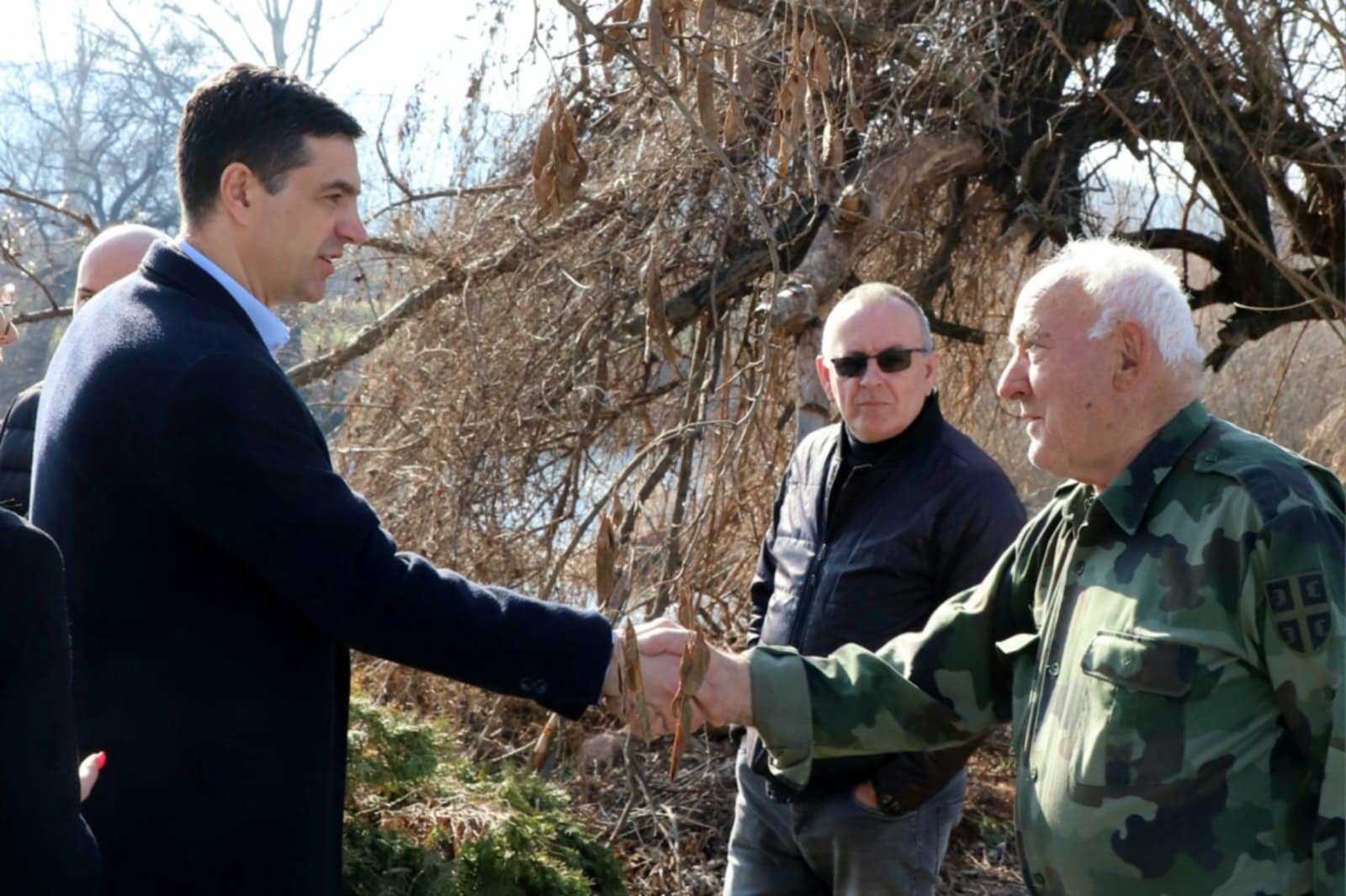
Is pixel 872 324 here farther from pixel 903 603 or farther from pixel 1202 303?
pixel 1202 303

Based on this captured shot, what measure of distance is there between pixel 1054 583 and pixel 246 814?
141 cm

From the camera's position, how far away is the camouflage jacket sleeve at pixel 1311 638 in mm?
1989

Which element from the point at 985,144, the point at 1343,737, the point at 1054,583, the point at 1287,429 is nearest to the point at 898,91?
the point at 985,144

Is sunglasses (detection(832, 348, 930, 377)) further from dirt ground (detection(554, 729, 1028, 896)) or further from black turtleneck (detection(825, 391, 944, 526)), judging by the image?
dirt ground (detection(554, 729, 1028, 896))

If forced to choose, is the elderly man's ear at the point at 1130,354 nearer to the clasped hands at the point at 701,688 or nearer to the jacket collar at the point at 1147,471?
the jacket collar at the point at 1147,471

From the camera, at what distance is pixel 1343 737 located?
1.98m

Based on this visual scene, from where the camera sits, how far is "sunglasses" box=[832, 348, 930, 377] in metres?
3.54

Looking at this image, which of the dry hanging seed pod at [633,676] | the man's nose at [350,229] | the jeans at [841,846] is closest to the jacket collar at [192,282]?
the man's nose at [350,229]

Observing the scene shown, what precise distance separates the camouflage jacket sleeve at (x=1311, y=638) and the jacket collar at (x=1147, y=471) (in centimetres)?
22

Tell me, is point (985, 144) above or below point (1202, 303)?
above

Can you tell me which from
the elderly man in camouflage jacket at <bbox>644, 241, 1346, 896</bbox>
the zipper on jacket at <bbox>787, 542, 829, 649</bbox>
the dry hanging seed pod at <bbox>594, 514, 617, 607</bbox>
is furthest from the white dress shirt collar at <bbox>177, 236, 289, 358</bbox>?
the zipper on jacket at <bbox>787, 542, 829, 649</bbox>

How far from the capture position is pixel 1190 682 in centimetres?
212

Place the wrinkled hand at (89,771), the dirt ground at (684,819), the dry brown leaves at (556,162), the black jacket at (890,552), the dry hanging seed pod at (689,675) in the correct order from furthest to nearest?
1. the dirt ground at (684,819)
2. the black jacket at (890,552)
3. the dry brown leaves at (556,162)
4. the dry hanging seed pod at (689,675)
5. the wrinkled hand at (89,771)

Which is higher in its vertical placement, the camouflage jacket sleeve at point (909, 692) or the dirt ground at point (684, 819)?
the camouflage jacket sleeve at point (909, 692)
